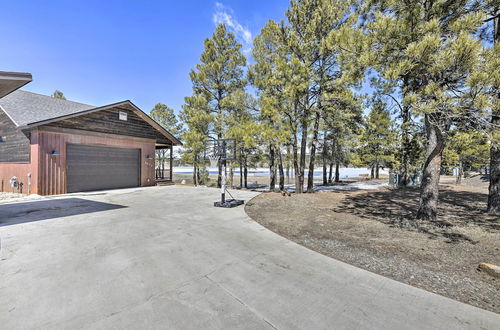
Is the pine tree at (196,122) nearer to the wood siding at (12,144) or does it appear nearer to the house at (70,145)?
the house at (70,145)

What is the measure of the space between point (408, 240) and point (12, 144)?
16.7 meters

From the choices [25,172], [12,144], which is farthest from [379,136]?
[12,144]

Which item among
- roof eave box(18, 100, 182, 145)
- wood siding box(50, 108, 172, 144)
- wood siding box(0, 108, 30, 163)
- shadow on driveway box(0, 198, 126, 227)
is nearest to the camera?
Answer: shadow on driveway box(0, 198, 126, 227)

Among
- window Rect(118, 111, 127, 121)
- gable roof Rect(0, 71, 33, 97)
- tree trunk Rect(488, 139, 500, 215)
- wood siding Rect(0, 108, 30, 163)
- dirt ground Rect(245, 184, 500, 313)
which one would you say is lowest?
dirt ground Rect(245, 184, 500, 313)

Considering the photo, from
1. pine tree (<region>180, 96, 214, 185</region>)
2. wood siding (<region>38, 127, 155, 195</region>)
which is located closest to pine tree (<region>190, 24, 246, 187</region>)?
pine tree (<region>180, 96, 214, 185</region>)

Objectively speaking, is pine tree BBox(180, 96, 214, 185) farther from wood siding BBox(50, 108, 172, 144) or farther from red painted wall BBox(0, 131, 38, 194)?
red painted wall BBox(0, 131, 38, 194)

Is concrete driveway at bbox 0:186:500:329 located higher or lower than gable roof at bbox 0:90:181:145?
lower

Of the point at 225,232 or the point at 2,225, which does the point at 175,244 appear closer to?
the point at 225,232

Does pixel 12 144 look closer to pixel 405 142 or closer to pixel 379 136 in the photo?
pixel 379 136

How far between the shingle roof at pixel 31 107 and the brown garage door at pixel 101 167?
182cm

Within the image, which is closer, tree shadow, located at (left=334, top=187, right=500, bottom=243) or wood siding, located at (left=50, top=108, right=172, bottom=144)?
tree shadow, located at (left=334, top=187, right=500, bottom=243)

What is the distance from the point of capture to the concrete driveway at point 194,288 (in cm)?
201

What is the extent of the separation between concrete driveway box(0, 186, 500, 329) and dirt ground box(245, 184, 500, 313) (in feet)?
1.33

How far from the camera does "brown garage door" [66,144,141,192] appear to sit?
34.2 ft
